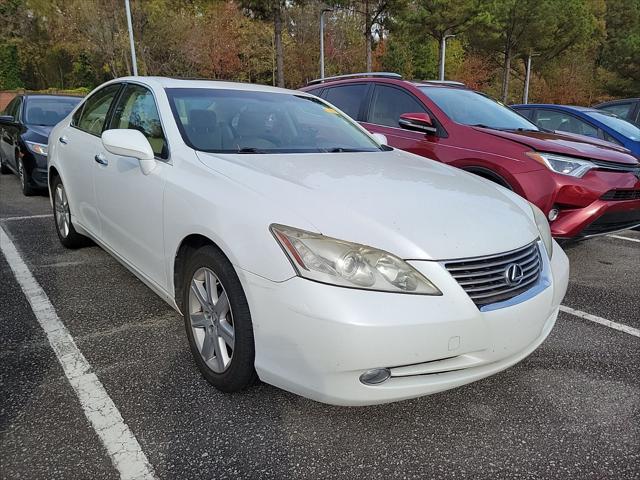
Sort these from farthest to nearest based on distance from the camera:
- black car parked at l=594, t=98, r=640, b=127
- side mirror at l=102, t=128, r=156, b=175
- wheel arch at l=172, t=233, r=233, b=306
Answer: black car parked at l=594, t=98, r=640, b=127
side mirror at l=102, t=128, r=156, b=175
wheel arch at l=172, t=233, r=233, b=306

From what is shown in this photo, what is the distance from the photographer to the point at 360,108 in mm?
5562

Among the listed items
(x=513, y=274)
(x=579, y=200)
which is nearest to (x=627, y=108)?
(x=579, y=200)

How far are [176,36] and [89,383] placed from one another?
32422mm

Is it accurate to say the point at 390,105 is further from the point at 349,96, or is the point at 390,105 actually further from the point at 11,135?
the point at 11,135

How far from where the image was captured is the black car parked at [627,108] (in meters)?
8.65

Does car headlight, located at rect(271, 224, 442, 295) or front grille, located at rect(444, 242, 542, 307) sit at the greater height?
car headlight, located at rect(271, 224, 442, 295)

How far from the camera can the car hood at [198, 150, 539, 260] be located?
76.4 inches

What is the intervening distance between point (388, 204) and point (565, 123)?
6084mm

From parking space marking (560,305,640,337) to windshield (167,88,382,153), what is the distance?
1.73m

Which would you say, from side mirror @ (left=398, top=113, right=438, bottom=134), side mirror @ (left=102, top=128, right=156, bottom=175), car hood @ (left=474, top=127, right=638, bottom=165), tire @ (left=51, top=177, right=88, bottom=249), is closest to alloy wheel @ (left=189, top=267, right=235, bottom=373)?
side mirror @ (left=102, top=128, right=156, bottom=175)

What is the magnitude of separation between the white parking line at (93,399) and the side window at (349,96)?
365 cm

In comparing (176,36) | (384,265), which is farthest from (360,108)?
(176,36)

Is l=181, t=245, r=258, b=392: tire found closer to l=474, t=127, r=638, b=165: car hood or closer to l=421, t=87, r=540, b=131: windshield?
l=474, t=127, r=638, b=165: car hood

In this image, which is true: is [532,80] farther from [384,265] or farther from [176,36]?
[384,265]
